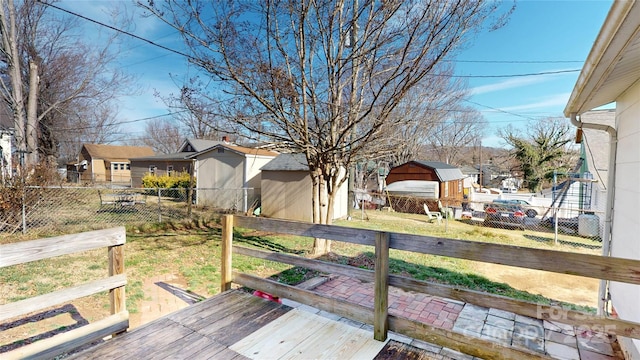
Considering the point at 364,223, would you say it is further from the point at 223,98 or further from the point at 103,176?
the point at 103,176

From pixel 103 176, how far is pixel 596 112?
3825 cm

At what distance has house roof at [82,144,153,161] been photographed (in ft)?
102

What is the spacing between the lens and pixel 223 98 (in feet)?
17.7

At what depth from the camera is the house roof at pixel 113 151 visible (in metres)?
31.2

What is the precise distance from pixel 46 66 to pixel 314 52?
15.5m

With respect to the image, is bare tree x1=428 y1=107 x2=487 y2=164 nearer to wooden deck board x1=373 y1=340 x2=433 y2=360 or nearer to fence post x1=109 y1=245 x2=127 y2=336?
wooden deck board x1=373 y1=340 x2=433 y2=360

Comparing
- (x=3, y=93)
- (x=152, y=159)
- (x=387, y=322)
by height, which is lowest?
(x=387, y=322)

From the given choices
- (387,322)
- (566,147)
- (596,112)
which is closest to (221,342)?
(387,322)

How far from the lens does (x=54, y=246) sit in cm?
217

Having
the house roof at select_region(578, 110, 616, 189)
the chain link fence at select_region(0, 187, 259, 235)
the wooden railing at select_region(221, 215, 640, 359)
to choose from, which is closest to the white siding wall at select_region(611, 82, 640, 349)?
the wooden railing at select_region(221, 215, 640, 359)

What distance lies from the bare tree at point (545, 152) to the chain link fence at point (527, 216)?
7405 millimetres

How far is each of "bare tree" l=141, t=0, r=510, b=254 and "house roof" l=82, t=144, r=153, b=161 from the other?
106 ft

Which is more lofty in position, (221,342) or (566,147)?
(566,147)

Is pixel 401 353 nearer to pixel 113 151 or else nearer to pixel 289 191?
pixel 289 191
